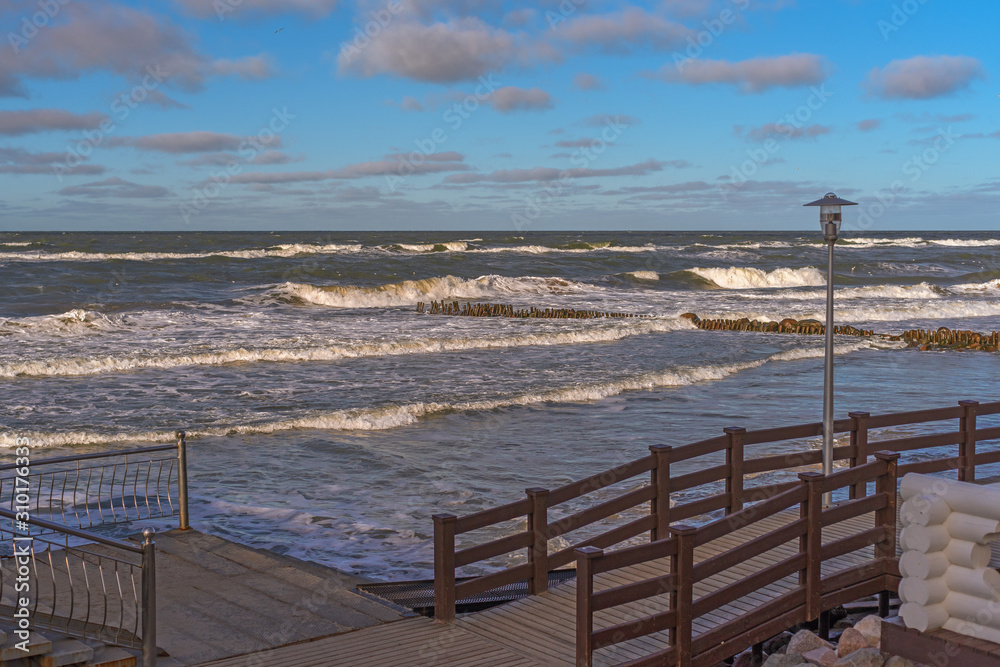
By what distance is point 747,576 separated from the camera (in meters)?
6.96

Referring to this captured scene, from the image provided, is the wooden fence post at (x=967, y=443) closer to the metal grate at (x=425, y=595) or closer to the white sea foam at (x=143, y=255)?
the metal grate at (x=425, y=595)

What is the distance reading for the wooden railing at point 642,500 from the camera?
6973mm

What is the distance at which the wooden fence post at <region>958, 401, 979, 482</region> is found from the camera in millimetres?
10305

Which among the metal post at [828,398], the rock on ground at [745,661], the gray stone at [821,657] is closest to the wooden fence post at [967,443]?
the metal post at [828,398]

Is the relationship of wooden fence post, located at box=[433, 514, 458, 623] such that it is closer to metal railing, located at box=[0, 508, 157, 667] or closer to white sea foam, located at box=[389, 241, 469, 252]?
metal railing, located at box=[0, 508, 157, 667]

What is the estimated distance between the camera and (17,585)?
6.95m

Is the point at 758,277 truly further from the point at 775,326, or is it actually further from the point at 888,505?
the point at 888,505

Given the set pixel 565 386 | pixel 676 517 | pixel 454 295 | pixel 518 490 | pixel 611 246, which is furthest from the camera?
pixel 611 246

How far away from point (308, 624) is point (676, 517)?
3.46 meters

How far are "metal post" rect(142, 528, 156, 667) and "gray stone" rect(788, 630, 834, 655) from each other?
4414 millimetres

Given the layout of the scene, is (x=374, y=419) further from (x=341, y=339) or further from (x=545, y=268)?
(x=545, y=268)

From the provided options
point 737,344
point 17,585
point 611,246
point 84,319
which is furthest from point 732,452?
point 611,246

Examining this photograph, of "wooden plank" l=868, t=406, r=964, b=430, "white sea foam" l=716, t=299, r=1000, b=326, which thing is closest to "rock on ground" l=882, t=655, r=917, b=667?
"wooden plank" l=868, t=406, r=964, b=430

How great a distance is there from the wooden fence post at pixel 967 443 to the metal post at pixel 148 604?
8.67 m
